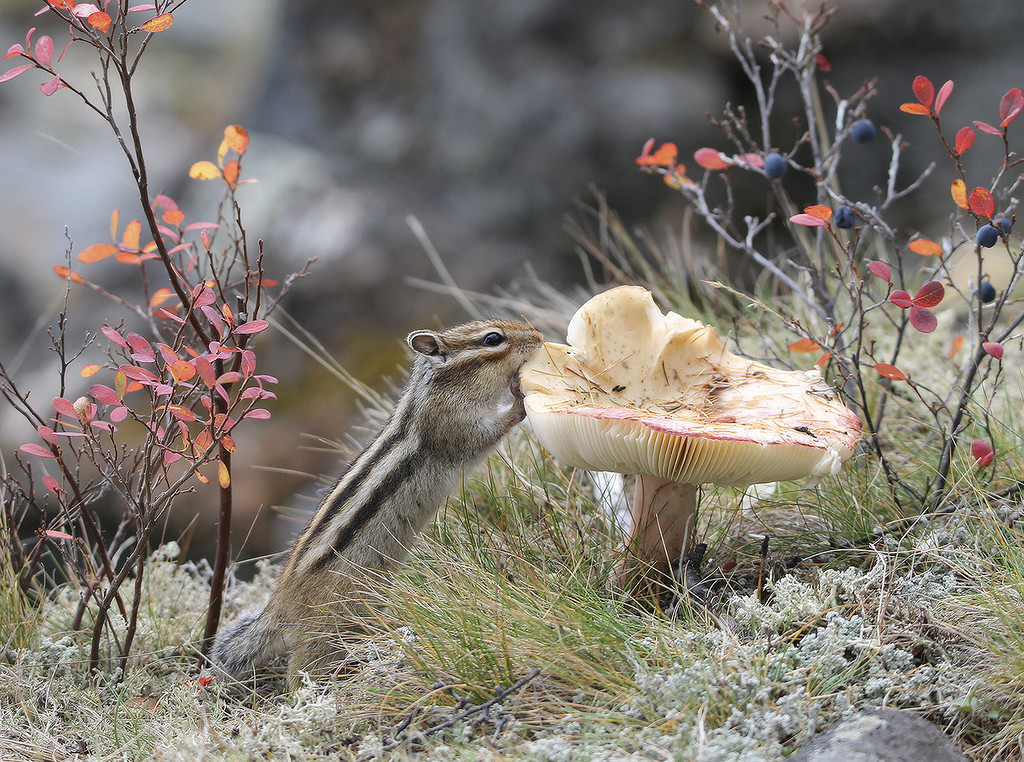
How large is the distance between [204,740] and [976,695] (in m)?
2.26

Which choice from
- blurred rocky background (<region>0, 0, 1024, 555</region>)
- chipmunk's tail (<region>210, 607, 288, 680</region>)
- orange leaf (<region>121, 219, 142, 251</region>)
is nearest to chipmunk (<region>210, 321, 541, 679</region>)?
chipmunk's tail (<region>210, 607, 288, 680</region>)

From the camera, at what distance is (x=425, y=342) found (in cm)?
379

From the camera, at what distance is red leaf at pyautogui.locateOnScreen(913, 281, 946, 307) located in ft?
9.60

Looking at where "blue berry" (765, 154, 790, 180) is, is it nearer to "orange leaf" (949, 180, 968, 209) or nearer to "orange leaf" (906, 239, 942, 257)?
"orange leaf" (906, 239, 942, 257)

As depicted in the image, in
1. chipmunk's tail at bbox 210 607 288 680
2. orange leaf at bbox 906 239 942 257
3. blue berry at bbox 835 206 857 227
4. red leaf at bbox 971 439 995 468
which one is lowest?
chipmunk's tail at bbox 210 607 288 680

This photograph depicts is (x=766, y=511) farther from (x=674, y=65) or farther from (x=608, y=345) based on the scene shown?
(x=674, y=65)

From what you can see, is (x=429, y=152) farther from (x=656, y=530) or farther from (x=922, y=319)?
(x=922, y=319)

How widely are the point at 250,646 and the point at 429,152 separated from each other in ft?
28.3

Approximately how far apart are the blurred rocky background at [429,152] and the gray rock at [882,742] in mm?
6554

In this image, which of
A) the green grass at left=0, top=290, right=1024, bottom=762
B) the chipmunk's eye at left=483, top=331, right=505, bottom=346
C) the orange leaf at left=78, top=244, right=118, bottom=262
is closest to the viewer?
the green grass at left=0, top=290, right=1024, bottom=762

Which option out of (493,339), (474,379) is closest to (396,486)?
(474,379)

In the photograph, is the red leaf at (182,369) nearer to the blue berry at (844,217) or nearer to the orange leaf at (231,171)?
the orange leaf at (231,171)

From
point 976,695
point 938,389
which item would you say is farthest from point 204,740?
point 938,389

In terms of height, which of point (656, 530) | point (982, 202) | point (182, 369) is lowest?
point (656, 530)
